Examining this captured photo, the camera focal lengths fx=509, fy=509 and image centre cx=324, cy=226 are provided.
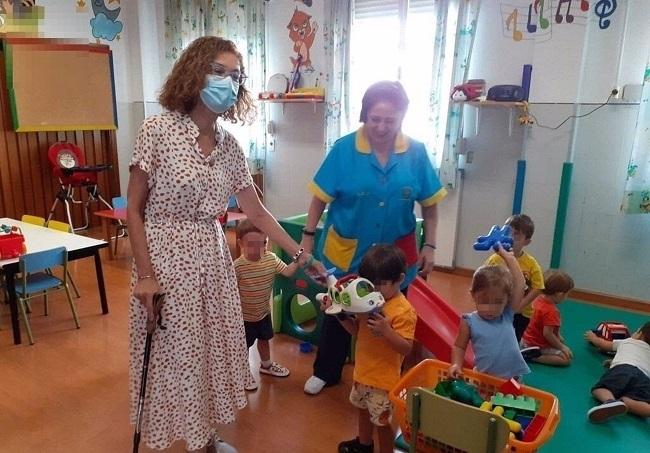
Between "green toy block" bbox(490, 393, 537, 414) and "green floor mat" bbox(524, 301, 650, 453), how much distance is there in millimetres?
810

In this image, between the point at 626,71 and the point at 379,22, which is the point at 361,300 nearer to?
the point at 626,71

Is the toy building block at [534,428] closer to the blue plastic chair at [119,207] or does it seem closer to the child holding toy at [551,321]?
the child holding toy at [551,321]

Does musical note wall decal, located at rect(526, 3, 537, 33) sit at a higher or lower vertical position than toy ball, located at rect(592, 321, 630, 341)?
higher

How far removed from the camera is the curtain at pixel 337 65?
4.95 m

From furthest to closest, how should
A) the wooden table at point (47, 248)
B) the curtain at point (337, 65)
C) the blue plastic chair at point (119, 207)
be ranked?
1. the blue plastic chair at point (119, 207)
2. the curtain at point (337, 65)
3. the wooden table at point (47, 248)

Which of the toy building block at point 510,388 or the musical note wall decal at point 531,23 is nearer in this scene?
the toy building block at point 510,388

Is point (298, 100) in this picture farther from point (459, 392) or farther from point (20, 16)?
point (459, 392)

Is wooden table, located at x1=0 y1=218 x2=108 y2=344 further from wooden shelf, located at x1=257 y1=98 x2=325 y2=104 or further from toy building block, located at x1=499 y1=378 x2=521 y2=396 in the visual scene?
toy building block, located at x1=499 y1=378 x2=521 y2=396

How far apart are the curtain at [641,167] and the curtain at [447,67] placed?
1337 millimetres

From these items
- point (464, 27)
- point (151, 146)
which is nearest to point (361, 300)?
point (151, 146)

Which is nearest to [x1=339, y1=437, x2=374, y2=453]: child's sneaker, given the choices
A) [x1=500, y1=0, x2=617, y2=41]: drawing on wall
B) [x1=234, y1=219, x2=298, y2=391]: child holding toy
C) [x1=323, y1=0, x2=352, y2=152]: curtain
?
[x1=234, y1=219, x2=298, y2=391]: child holding toy

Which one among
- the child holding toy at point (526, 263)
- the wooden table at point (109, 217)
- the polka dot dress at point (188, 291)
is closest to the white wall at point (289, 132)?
the wooden table at point (109, 217)

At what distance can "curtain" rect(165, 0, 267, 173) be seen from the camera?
5.67m

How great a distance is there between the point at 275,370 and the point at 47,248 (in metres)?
1.77
